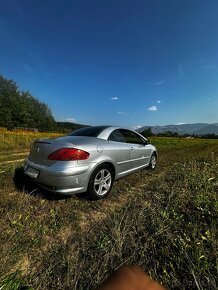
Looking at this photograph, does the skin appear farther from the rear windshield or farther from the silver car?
the rear windshield

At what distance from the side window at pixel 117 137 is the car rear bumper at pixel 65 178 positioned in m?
1.01

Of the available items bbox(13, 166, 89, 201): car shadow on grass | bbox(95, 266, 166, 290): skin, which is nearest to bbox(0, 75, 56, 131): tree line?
bbox(13, 166, 89, 201): car shadow on grass

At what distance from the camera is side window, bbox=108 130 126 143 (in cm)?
416

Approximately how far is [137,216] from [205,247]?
37.0 inches

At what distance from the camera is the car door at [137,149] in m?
4.75

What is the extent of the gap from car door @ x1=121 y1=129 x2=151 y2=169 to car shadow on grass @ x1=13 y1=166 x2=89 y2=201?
1664 millimetres

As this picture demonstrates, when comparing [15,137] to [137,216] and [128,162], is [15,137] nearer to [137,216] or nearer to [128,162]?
[128,162]

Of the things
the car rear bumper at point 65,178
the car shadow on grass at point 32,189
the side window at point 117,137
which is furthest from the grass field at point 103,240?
the side window at point 117,137

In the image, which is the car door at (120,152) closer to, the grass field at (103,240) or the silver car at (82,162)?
the silver car at (82,162)

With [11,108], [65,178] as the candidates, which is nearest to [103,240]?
[65,178]

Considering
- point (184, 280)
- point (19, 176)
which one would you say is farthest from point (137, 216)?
point (19, 176)

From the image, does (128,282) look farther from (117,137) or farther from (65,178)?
(117,137)

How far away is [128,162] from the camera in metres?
4.53

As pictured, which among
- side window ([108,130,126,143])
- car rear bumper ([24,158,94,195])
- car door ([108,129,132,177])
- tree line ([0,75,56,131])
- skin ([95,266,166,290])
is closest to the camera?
skin ([95,266,166,290])
